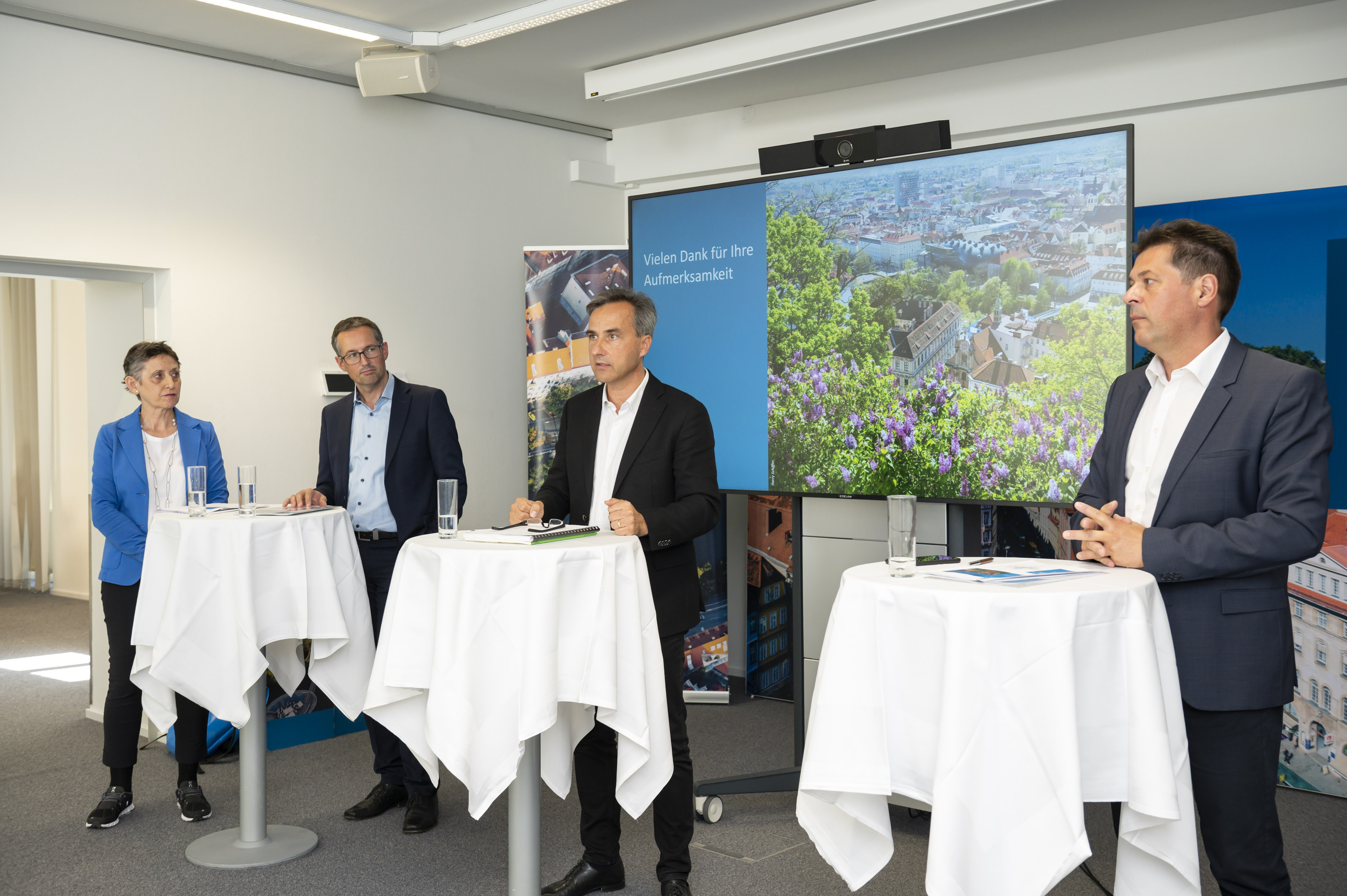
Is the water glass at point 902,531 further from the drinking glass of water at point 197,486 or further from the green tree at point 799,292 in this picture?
the drinking glass of water at point 197,486

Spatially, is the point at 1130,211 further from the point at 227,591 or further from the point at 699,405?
the point at 227,591

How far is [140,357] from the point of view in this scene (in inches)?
159

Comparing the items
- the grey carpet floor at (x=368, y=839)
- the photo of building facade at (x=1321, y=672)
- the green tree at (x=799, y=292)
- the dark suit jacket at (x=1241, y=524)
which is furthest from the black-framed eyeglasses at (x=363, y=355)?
the photo of building facade at (x=1321, y=672)

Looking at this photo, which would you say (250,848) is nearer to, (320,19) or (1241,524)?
(1241,524)

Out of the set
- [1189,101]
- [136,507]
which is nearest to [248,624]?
[136,507]

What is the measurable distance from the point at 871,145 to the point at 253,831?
131 inches

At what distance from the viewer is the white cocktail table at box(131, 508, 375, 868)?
127 inches

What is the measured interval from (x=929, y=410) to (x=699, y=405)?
102cm

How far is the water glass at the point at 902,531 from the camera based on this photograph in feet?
7.38

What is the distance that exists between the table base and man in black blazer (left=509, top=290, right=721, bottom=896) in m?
1.02

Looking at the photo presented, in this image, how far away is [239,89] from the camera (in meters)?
5.18

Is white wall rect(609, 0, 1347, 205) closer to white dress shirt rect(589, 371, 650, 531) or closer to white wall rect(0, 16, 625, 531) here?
white dress shirt rect(589, 371, 650, 531)

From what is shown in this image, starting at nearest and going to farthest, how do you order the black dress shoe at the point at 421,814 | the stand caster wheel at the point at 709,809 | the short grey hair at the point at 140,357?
the black dress shoe at the point at 421,814 < the stand caster wheel at the point at 709,809 < the short grey hair at the point at 140,357

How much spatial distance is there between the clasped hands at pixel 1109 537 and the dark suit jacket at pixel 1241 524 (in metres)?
0.03
